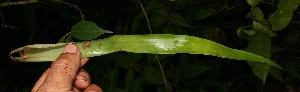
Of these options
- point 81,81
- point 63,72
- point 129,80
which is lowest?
point 129,80

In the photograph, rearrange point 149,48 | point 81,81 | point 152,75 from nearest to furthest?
point 149,48 < point 81,81 < point 152,75

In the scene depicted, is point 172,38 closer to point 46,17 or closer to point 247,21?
point 247,21

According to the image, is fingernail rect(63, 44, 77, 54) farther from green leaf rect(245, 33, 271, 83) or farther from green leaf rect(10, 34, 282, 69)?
green leaf rect(245, 33, 271, 83)

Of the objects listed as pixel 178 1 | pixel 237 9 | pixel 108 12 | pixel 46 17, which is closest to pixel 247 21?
pixel 237 9

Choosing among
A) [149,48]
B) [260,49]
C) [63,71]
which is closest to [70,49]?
[63,71]

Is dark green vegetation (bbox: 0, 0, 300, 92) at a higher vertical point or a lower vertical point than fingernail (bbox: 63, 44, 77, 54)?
lower

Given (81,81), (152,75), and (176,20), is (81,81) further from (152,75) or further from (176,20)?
(176,20)

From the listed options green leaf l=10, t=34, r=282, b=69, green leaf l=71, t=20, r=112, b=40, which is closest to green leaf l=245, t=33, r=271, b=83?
green leaf l=10, t=34, r=282, b=69
